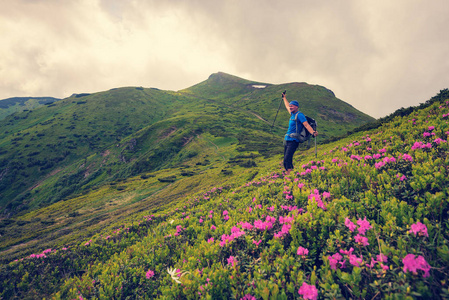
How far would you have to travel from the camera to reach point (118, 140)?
330 ft

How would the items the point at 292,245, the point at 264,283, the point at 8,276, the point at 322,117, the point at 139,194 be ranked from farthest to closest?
the point at 322,117
the point at 139,194
the point at 8,276
the point at 292,245
the point at 264,283

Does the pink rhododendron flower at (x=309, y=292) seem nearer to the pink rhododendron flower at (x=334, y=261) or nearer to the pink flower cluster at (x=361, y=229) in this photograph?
the pink rhododendron flower at (x=334, y=261)

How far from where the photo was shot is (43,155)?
81875mm

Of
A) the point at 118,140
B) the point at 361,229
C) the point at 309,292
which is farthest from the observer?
the point at 118,140

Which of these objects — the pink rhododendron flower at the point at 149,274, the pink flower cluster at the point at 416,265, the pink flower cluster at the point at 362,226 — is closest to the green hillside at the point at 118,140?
the pink rhododendron flower at the point at 149,274

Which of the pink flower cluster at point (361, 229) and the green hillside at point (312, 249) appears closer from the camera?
the green hillside at point (312, 249)

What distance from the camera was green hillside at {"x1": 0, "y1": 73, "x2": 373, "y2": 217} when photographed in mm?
58969

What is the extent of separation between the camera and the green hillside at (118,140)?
193ft

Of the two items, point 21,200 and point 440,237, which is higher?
point 440,237

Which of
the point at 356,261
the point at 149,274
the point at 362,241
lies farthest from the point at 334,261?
the point at 149,274

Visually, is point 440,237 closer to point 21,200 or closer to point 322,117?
point 21,200

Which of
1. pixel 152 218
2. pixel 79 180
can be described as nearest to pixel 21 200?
pixel 79 180

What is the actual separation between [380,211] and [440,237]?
3.77ft

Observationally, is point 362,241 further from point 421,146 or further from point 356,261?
point 421,146
